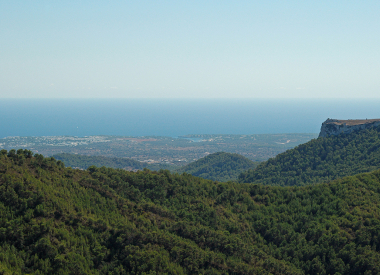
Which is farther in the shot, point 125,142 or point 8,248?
point 125,142

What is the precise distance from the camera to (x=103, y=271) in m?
20.1

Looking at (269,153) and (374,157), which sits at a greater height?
(374,157)

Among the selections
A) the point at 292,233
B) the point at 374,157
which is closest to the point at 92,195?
the point at 292,233

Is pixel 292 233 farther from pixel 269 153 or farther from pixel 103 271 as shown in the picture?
pixel 269 153

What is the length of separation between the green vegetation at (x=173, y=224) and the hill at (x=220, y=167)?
55.6m

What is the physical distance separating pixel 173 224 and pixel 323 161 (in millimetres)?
47564

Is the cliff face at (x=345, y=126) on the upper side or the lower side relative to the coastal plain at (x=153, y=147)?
upper

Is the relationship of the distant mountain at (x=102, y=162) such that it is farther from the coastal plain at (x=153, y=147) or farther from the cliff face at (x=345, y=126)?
the cliff face at (x=345, y=126)

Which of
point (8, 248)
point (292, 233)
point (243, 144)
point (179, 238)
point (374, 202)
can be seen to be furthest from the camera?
point (243, 144)

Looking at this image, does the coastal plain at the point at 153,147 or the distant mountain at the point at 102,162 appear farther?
the coastal plain at the point at 153,147

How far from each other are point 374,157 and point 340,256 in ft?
118

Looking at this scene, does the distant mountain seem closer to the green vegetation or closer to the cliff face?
the cliff face

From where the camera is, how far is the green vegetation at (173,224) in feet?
66.8

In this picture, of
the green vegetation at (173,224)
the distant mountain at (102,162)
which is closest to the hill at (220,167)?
the distant mountain at (102,162)
